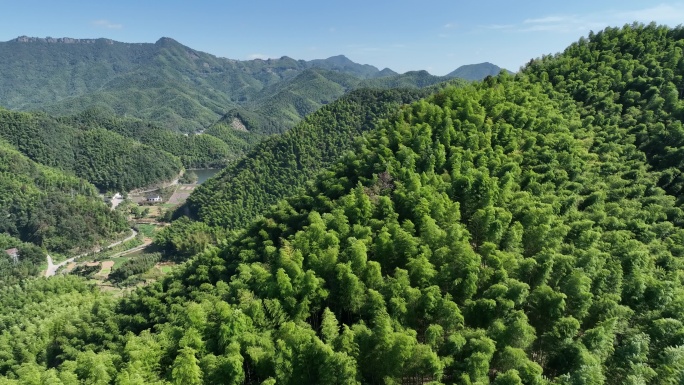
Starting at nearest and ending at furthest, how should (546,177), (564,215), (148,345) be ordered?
(148,345) < (564,215) < (546,177)

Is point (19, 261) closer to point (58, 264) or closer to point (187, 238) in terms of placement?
point (58, 264)

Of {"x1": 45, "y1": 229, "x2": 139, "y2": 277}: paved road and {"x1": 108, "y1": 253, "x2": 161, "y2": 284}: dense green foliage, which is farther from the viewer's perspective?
{"x1": 45, "y1": 229, "x2": 139, "y2": 277}: paved road

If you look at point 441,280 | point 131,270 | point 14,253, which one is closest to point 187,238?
point 131,270

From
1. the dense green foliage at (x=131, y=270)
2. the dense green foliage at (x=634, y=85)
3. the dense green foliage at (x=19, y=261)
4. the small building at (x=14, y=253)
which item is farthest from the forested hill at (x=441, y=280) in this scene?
the small building at (x=14, y=253)

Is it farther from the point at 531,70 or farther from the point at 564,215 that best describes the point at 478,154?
the point at 531,70

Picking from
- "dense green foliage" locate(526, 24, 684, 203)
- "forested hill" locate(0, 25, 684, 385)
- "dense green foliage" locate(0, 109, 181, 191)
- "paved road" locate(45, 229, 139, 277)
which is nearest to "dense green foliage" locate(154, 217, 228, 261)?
"paved road" locate(45, 229, 139, 277)

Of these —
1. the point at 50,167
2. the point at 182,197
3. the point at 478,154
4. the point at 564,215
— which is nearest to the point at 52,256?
the point at 182,197

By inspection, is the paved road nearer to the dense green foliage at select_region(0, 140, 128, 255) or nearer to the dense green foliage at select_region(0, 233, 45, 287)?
the dense green foliage at select_region(0, 233, 45, 287)

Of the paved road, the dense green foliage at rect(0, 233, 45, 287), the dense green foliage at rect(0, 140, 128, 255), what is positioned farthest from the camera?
the dense green foliage at rect(0, 140, 128, 255)
